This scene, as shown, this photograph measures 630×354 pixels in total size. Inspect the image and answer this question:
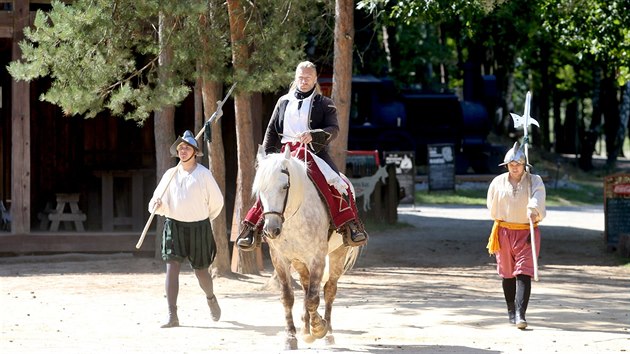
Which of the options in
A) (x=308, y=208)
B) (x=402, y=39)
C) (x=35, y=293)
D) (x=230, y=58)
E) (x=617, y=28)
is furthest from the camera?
(x=402, y=39)

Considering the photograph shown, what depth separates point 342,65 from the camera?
15625 mm

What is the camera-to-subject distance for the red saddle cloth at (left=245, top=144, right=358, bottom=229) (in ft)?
33.0

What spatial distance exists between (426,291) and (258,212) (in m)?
5.17

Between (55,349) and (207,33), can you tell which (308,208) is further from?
(207,33)

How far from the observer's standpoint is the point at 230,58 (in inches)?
619

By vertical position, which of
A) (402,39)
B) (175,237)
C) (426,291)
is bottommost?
(426,291)

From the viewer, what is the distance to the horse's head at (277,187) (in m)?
9.50

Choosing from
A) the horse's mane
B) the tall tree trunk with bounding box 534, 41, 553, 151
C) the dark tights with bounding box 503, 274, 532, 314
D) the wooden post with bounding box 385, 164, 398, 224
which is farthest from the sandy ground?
the tall tree trunk with bounding box 534, 41, 553, 151

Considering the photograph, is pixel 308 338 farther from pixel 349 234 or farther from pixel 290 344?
pixel 349 234

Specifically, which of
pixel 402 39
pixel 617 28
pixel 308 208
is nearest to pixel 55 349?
pixel 308 208

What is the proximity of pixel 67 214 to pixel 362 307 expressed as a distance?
7.96 m

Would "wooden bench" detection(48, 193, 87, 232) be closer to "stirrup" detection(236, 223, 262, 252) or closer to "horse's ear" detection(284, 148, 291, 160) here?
"stirrup" detection(236, 223, 262, 252)

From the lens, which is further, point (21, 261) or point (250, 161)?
point (21, 261)

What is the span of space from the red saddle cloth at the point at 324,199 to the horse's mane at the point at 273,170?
0.89 feet
